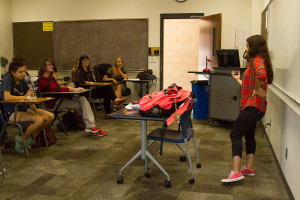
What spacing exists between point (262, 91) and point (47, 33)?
5777 millimetres

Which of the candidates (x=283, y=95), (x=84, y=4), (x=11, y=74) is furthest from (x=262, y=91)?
(x=84, y=4)

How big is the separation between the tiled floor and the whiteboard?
0.87 metres

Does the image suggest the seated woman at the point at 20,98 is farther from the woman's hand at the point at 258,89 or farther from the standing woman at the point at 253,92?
the woman's hand at the point at 258,89

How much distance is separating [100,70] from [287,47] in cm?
427

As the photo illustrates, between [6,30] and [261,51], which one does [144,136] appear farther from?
[6,30]

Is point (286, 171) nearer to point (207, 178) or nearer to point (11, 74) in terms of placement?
point (207, 178)

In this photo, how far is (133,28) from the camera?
22.5 feet

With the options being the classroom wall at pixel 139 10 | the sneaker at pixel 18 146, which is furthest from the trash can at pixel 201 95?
the sneaker at pixel 18 146

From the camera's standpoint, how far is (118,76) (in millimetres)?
6473

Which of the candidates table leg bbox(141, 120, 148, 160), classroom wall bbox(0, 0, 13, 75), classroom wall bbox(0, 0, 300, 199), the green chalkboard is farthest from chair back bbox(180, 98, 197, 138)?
classroom wall bbox(0, 0, 13, 75)

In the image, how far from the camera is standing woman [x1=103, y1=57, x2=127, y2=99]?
252 inches

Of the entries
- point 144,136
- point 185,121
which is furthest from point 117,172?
point 185,121

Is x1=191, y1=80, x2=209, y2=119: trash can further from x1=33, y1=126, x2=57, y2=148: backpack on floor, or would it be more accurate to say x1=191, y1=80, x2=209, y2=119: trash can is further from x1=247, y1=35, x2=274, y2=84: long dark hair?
x1=247, y1=35, x2=274, y2=84: long dark hair

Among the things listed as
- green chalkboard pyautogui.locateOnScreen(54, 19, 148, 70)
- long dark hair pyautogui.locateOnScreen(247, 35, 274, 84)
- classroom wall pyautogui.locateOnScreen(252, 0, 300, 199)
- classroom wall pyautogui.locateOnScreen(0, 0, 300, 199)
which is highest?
classroom wall pyautogui.locateOnScreen(0, 0, 300, 199)
